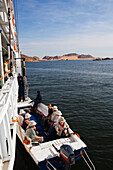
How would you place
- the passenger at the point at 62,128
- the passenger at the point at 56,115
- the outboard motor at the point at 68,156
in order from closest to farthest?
the outboard motor at the point at 68,156, the passenger at the point at 62,128, the passenger at the point at 56,115

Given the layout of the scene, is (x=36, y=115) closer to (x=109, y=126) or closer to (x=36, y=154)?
(x=36, y=154)

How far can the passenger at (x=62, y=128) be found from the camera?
7.00 metres

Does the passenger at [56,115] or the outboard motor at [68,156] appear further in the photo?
the passenger at [56,115]

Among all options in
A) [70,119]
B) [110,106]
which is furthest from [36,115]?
[110,106]

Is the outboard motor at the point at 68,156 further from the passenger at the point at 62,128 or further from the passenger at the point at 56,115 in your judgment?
→ the passenger at the point at 56,115

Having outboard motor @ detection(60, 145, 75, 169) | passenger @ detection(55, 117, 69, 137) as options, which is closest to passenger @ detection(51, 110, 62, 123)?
passenger @ detection(55, 117, 69, 137)

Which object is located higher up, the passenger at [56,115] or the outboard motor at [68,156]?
the passenger at [56,115]

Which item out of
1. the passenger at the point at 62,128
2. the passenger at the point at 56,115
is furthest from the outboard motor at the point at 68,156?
the passenger at the point at 56,115

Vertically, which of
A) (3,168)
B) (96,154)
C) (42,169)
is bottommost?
(96,154)

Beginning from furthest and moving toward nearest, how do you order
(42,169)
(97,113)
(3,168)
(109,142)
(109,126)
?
1. (97,113)
2. (109,126)
3. (109,142)
4. (42,169)
5. (3,168)

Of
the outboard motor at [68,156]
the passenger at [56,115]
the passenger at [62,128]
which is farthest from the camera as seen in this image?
the passenger at [56,115]

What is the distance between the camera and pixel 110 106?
50.8 feet

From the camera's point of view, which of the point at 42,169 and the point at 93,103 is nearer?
the point at 42,169

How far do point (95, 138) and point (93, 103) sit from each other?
23.2 feet
